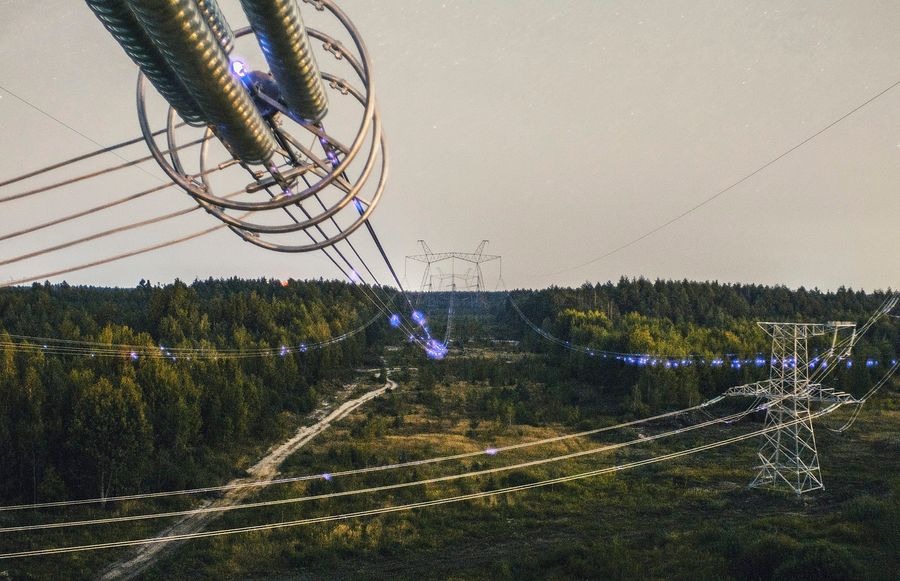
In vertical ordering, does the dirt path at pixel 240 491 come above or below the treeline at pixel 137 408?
below

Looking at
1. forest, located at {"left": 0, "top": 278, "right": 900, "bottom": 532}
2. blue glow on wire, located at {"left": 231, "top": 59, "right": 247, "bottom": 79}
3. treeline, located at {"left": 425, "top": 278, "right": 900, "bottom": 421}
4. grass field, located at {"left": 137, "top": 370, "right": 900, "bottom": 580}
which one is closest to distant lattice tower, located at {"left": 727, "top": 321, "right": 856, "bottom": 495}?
grass field, located at {"left": 137, "top": 370, "right": 900, "bottom": 580}

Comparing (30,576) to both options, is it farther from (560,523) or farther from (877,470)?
(877,470)

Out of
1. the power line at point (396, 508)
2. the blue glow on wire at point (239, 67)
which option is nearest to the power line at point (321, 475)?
the power line at point (396, 508)

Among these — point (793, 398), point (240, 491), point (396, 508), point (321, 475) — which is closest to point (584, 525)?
point (396, 508)

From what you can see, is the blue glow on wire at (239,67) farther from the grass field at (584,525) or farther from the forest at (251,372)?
the forest at (251,372)

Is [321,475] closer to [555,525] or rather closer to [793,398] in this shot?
[555,525]

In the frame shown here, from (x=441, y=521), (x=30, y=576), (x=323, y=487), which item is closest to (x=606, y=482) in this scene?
(x=441, y=521)

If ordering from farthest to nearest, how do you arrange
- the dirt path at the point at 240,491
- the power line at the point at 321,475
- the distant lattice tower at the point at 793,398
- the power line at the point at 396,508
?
the distant lattice tower at the point at 793,398, the power line at the point at 321,475, the power line at the point at 396,508, the dirt path at the point at 240,491

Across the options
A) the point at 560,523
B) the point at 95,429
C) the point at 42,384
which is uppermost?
the point at 42,384
